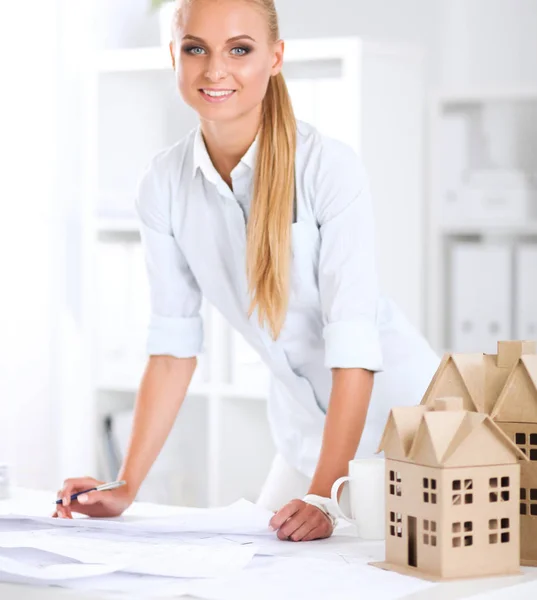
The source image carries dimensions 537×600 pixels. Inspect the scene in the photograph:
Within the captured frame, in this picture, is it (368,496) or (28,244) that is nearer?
(368,496)

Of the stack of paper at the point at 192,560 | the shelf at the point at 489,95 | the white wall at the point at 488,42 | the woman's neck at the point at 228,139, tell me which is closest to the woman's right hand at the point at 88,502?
the stack of paper at the point at 192,560

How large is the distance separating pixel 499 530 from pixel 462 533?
0.04 metres

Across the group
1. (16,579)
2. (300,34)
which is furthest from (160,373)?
(300,34)

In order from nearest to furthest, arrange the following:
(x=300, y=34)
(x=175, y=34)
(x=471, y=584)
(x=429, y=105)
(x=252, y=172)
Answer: (x=471, y=584) → (x=175, y=34) → (x=252, y=172) → (x=429, y=105) → (x=300, y=34)

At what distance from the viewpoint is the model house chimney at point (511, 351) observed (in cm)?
127

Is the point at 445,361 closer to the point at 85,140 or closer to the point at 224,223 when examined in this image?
the point at 224,223

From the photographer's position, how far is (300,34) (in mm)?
3721

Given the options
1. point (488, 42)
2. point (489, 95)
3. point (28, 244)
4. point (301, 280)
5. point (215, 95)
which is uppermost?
point (488, 42)

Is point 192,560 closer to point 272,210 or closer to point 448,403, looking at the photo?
point 448,403

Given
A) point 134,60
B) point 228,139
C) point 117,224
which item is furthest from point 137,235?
point 228,139

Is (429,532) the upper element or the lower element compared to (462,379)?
lower

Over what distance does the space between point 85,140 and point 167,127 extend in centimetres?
→ 28

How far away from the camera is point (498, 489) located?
44.6 inches

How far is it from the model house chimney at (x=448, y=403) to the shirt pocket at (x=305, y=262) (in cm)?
52
